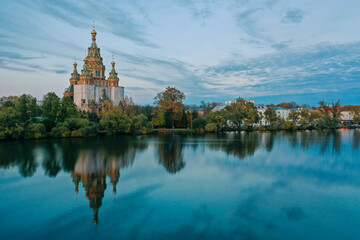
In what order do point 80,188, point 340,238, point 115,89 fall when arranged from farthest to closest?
point 115,89
point 80,188
point 340,238

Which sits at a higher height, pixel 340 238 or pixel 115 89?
pixel 115 89

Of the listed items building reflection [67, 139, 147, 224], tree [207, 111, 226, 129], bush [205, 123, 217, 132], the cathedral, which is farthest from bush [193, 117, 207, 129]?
building reflection [67, 139, 147, 224]

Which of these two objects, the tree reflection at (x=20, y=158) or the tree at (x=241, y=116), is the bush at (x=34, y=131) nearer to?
the tree reflection at (x=20, y=158)

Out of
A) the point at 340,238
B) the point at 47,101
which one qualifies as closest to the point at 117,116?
the point at 47,101

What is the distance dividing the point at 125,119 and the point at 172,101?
426 inches

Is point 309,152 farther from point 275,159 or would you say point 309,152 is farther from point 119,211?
point 119,211

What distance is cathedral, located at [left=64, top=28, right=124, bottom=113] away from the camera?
5466 cm

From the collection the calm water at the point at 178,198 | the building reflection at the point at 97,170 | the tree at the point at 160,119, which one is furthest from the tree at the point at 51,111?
the calm water at the point at 178,198

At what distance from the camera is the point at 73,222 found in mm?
8828

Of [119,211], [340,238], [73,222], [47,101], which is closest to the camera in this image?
[340,238]

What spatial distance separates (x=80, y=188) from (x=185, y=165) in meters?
6.86

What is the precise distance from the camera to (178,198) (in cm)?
1107

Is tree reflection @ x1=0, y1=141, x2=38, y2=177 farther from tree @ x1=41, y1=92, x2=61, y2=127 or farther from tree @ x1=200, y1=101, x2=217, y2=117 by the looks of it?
tree @ x1=200, y1=101, x2=217, y2=117

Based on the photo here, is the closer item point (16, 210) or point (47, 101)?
point (16, 210)
